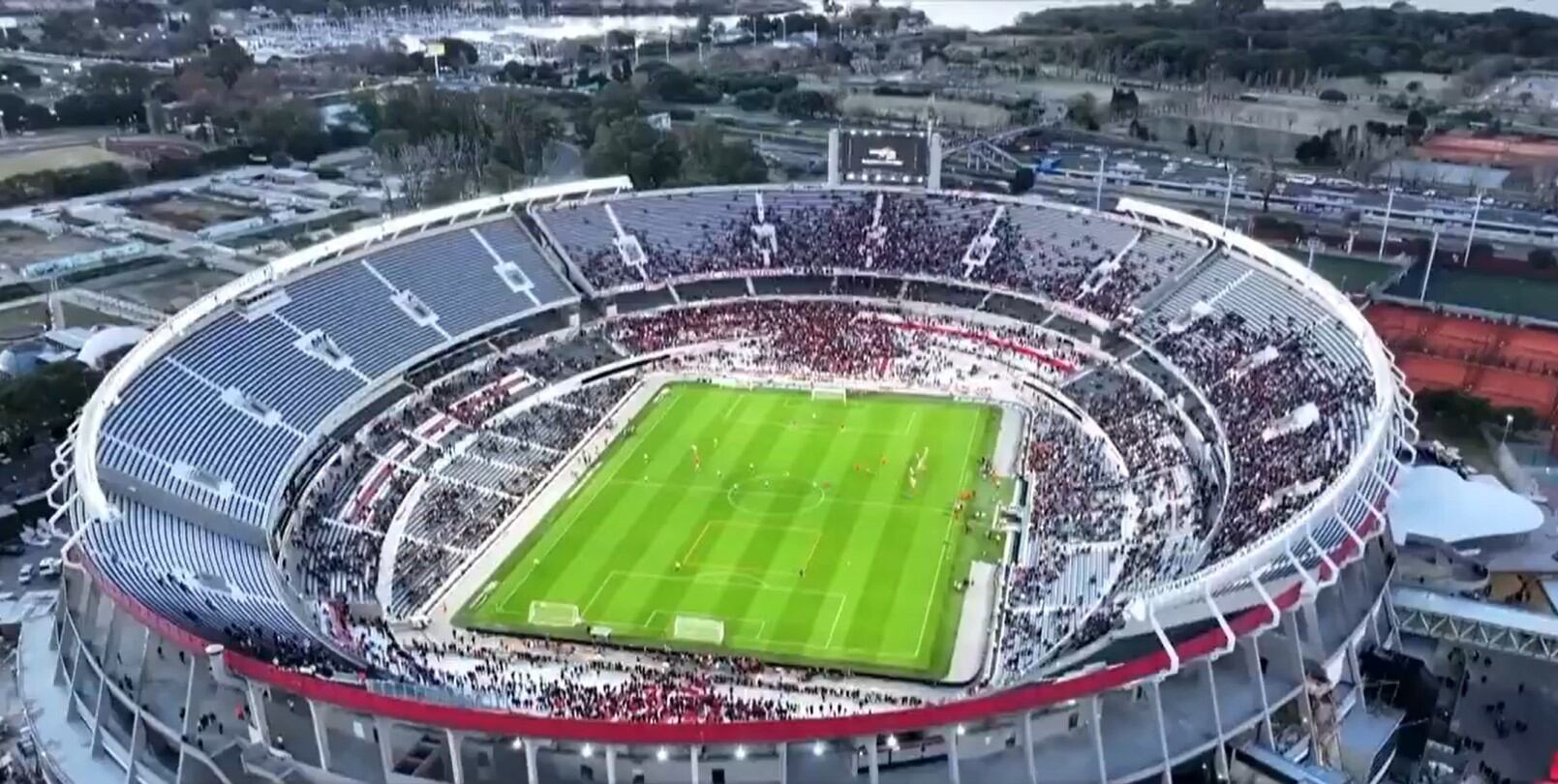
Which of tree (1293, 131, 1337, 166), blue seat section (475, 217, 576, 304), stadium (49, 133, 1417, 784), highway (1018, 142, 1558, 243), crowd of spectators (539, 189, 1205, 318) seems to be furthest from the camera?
tree (1293, 131, 1337, 166)

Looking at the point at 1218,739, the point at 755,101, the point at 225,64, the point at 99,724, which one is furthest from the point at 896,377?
the point at 225,64

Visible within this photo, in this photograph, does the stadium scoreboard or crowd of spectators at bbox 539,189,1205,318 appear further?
the stadium scoreboard

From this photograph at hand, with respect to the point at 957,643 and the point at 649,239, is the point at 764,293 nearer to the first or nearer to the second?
the point at 649,239

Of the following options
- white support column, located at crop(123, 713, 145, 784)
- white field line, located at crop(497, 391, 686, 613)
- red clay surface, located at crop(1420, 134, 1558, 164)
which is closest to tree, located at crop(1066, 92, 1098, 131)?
red clay surface, located at crop(1420, 134, 1558, 164)

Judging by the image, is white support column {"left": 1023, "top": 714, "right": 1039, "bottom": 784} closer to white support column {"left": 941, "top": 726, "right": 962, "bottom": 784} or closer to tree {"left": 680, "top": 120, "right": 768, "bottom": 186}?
white support column {"left": 941, "top": 726, "right": 962, "bottom": 784}

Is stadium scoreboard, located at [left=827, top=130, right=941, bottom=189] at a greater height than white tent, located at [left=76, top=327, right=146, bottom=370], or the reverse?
stadium scoreboard, located at [left=827, top=130, right=941, bottom=189]

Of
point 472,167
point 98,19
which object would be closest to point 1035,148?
point 472,167

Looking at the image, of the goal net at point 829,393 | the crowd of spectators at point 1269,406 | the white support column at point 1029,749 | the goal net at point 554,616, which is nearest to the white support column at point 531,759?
the white support column at point 1029,749

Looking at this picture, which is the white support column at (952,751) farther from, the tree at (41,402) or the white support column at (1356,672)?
the tree at (41,402)
